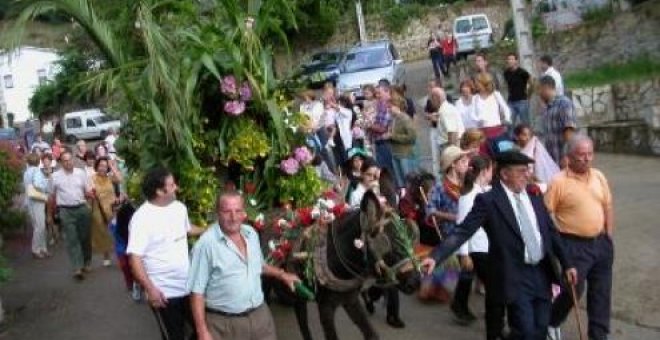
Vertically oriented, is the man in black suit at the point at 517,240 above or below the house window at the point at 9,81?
below

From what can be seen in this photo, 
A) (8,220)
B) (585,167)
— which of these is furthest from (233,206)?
(8,220)

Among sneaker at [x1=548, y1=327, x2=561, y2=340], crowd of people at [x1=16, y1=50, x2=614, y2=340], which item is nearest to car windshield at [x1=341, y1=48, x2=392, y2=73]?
crowd of people at [x1=16, y1=50, x2=614, y2=340]

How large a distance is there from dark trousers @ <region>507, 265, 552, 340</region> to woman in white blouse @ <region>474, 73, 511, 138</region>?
21.0 ft

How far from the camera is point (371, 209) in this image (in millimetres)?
6031

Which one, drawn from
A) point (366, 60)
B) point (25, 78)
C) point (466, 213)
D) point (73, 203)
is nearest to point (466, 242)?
point (466, 213)

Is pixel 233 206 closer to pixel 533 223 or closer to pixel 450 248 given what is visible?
pixel 450 248

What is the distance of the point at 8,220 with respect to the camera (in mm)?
16781

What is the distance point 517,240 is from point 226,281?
6.36ft

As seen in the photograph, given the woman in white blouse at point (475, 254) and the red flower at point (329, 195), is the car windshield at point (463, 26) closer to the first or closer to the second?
the red flower at point (329, 195)

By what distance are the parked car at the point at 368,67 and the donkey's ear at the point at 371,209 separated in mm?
15755

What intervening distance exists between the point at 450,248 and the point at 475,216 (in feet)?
0.92

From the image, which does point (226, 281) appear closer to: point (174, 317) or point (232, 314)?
point (232, 314)

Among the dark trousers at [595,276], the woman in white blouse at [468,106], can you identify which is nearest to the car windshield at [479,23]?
the woman in white blouse at [468,106]

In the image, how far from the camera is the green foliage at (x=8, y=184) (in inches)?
620
